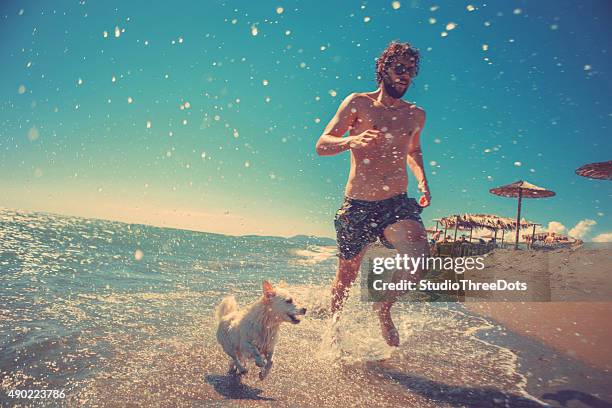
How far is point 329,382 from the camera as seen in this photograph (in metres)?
2.71

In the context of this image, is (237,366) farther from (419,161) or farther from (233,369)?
(419,161)

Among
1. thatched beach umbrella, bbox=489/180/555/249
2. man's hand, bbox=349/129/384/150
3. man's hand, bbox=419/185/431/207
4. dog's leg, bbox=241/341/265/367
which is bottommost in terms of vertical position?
dog's leg, bbox=241/341/265/367

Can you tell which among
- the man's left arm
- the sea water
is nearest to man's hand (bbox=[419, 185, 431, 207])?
the man's left arm

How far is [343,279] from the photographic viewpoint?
12.5ft

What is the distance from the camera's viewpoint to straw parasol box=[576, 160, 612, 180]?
1306cm

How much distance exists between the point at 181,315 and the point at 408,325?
3.36 meters

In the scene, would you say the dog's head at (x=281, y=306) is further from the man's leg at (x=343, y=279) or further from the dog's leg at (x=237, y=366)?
the man's leg at (x=343, y=279)

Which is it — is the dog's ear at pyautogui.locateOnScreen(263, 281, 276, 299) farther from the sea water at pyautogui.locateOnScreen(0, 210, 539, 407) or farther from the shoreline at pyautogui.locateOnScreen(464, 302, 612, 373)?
the shoreline at pyautogui.locateOnScreen(464, 302, 612, 373)

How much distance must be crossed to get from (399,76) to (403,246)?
1.71 m

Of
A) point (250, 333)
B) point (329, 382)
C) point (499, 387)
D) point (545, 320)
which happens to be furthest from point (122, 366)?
point (545, 320)

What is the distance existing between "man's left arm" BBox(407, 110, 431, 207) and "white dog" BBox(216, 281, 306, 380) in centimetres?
194

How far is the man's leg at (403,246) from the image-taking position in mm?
3500

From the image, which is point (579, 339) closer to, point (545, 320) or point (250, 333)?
point (545, 320)

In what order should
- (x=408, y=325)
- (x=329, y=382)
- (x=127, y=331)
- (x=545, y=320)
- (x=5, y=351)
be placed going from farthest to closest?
(x=545, y=320) → (x=408, y=325) → (x=127, y=331) → (x=5, y=351) → (x=329, y=382)
